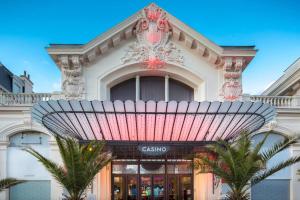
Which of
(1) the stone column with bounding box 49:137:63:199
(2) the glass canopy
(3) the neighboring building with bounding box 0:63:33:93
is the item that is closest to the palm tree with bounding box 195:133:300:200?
(2) the glass canopy

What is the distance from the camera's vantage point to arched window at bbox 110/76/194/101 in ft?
72.4

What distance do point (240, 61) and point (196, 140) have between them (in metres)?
4.74

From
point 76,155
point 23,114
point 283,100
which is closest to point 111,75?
point 23,114

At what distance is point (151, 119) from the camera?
60.0 ft

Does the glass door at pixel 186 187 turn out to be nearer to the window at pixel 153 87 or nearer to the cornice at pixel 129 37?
→ the window at pixel 153 87

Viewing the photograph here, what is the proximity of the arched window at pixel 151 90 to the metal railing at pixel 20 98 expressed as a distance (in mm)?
3907

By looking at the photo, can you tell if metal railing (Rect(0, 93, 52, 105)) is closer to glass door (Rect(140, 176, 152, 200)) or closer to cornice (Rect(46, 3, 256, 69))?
cornice (Rect(46, 3, 256, 69))

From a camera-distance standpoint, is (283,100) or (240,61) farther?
(283,100)

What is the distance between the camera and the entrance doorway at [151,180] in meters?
21.8

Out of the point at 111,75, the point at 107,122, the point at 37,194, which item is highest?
the point at 111,75

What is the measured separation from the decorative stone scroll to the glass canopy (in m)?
2.23

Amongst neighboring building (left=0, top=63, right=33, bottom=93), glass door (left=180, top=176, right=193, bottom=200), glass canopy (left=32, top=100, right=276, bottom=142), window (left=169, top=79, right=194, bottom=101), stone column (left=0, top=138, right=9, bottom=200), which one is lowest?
glass door (left=180, top=176, right=193, bottom=200)

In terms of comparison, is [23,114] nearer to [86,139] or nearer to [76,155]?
[86,139]

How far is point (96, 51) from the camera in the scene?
67.4ft
